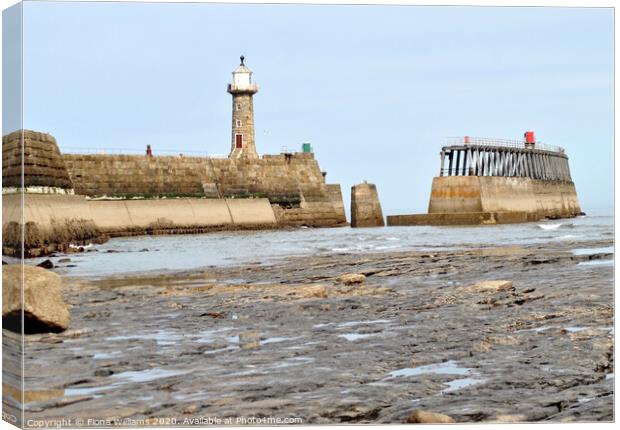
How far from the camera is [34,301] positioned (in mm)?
8891

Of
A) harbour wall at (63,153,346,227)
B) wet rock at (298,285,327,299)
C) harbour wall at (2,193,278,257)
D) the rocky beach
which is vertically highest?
harbour wall at (63,153,346,227)

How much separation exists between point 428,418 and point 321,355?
1.95 meters

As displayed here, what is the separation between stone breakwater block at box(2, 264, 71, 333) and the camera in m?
8.10

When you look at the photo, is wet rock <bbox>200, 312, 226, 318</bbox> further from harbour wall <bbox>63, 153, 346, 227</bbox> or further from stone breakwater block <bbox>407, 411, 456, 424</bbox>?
harbour wall <bbox>63, 153, 346, 227</bbox>

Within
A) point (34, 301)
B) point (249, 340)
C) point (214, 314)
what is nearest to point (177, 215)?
point (214, 314)

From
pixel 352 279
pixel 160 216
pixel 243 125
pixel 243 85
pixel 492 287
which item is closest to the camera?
pixel 492 287

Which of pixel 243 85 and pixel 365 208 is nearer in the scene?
pixel 243 85

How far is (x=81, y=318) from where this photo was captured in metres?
10.1

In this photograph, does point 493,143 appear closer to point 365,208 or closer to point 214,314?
point 365,208

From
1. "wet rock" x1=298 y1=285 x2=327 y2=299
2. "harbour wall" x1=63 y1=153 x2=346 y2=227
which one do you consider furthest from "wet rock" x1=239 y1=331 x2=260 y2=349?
"harbour wall" x1=63 y1=153 x2=346 y2=227

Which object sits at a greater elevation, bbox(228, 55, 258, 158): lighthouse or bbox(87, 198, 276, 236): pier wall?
bbox(228, 55, 258, 158): lighthouse

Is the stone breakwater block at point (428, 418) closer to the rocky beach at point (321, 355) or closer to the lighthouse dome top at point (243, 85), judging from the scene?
the rocky beach at point (321, 355)

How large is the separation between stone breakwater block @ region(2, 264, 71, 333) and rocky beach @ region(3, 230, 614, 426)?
0.47 feet

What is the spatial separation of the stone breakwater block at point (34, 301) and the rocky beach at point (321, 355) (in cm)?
Answer: 14
